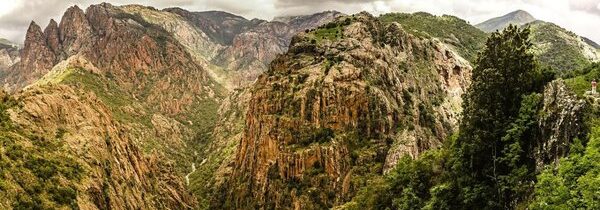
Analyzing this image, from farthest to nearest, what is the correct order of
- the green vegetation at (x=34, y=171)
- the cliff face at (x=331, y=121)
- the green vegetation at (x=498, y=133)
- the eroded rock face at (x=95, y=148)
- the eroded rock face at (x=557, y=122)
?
the cliff face at (x=331, y=121) < the eroded rock face at (x=95, y=148) < the green vegetation at (x=34, y=171) < the green vegetation at (x=498, y=133) < the eroded rock face at (x=557, y=122)

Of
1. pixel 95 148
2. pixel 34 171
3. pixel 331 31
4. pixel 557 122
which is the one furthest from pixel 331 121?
pixel 557 122

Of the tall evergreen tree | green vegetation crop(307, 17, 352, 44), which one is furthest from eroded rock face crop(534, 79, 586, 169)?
green vegetation crop(307, 17, 352, 44)

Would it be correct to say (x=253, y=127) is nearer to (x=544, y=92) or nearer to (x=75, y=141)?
(x=75, y=141)

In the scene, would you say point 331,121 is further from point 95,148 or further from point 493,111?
point 493,111

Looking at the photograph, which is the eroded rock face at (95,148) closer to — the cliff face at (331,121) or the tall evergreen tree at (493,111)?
the cliff face at (331,121)

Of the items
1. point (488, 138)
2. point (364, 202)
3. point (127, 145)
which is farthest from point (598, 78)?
point (127, 145)

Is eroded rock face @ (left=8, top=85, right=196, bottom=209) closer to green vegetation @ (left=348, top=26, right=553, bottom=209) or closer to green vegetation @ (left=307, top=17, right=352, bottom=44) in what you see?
green vegetation @ (left=307, top=17, right=352, bottom=44)

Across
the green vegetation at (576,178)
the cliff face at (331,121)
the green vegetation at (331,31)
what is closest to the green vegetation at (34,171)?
the cliff face at (331,121)
